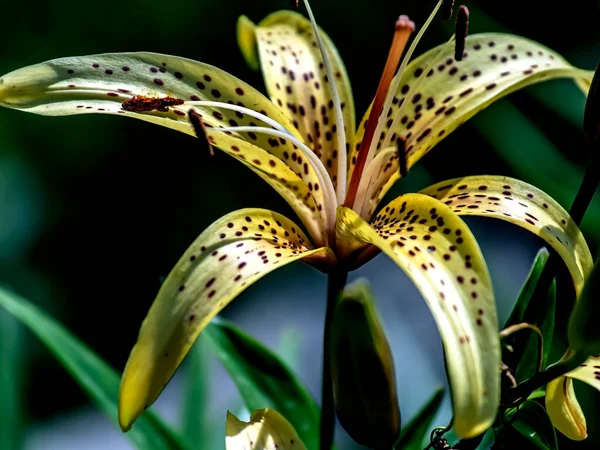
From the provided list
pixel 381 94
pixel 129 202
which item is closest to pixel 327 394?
pixel 381 94

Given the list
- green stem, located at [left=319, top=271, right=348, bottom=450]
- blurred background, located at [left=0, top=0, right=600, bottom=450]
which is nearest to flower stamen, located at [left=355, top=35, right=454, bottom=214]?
green stem, located at [left=319, top=271, right=348, bottom=450]

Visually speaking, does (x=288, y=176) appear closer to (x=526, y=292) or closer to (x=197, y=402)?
(x=526, y=292)

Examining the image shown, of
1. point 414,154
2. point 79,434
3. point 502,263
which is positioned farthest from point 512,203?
point 79,434

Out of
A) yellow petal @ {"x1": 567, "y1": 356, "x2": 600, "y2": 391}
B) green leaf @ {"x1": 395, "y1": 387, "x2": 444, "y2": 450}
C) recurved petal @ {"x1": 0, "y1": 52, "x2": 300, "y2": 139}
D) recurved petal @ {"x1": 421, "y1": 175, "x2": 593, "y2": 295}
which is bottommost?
green leaf @ {"x1": 395, "y1": 387, "x2": 444, "y2": 450}

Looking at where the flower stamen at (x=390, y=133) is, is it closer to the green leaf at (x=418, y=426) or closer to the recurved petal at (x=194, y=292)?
the recurved petal at (x=194, y=292)

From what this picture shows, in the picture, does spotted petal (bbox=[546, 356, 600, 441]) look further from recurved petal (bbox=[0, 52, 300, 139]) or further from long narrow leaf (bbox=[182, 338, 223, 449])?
long narrow leaf (bbox=[182, 338, 223, 449])

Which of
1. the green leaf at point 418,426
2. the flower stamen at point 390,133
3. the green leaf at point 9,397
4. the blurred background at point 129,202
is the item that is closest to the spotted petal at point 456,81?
the flower stamen at point 390,133

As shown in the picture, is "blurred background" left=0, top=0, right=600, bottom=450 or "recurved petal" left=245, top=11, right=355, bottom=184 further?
"blurred background" left=0, top=0, right=600, bottom=450

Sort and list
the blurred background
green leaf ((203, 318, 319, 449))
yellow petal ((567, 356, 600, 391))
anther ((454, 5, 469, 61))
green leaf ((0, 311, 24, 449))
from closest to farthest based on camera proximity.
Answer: yellow petal ((567, 356, 600, 391)) < anther ((454, 5, 469, 61)) < green leaf ((203, 318, 319, 449)) < green leaf ((0, 311, 24, 449)) < the blurred background
